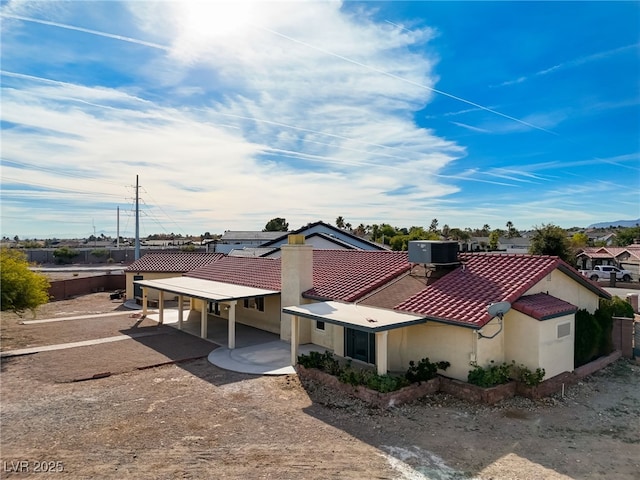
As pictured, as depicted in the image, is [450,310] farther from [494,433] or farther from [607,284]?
[607,284]

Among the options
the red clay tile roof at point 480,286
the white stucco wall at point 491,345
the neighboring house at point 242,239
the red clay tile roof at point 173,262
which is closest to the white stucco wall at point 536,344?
the white stucco wall at point 491,345

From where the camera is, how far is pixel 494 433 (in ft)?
30.8

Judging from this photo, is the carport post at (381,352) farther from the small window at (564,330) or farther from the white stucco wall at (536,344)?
the small window at (564,330)

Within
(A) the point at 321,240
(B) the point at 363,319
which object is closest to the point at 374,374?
(B) the point at 363,319

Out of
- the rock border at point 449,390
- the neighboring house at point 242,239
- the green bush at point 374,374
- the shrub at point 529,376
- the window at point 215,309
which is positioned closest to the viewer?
the rock border at point 449,390

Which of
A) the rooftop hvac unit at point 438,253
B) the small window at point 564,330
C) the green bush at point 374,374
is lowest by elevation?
the green bush at point 374,374

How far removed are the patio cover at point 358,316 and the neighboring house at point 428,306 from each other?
0.11 feet

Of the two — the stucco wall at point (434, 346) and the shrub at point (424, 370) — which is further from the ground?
the stucco wall at point (434, 346)

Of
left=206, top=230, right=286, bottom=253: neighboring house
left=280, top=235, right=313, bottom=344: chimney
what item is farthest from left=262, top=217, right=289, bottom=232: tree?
left=280, top=235, right=313, bottom=344: chimney

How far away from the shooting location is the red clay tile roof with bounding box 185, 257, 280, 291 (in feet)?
67.2

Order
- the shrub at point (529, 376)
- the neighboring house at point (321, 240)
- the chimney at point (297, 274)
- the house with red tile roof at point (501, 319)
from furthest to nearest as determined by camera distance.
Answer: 1. the neighboring house at point (321, 240)
2. the chimney at point (297, 274)
3. the house with red tile roof at point (501, 319)
4. the shrub at point (529, 376)

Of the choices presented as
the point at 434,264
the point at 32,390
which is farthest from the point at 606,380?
the point at 32,390

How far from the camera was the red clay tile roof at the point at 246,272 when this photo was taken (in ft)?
67.2

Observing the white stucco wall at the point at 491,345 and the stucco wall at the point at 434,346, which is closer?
the white stucco wall at the point at 491,345
